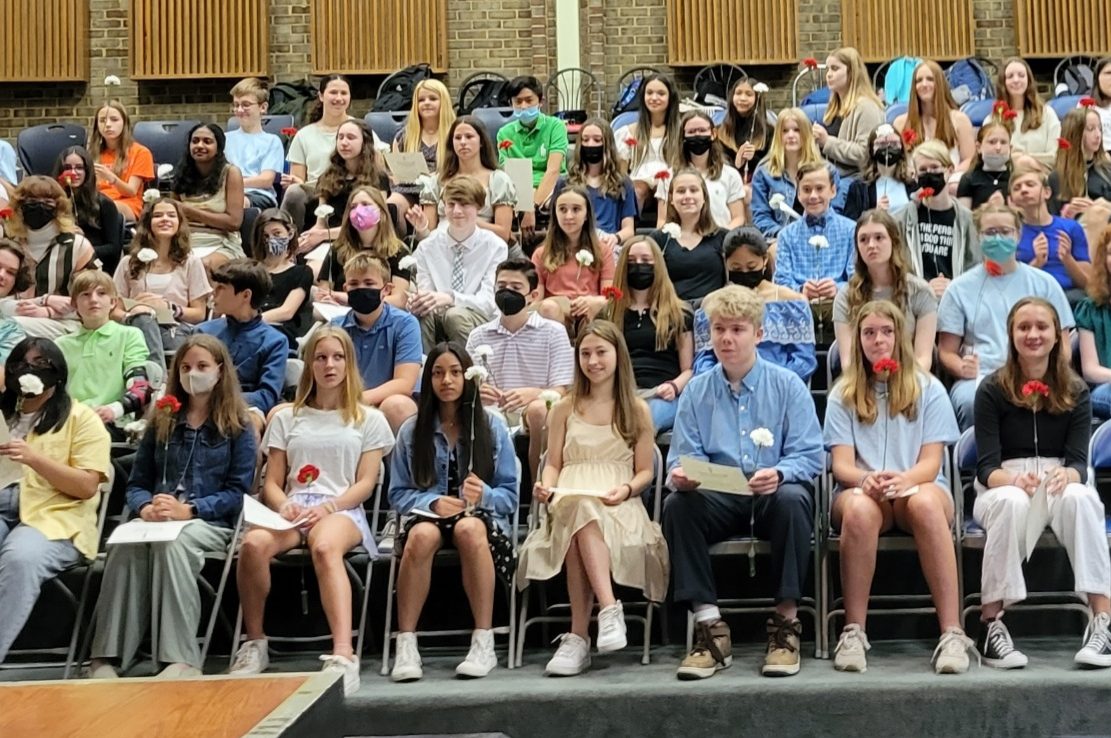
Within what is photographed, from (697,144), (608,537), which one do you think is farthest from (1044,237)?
(608,537)

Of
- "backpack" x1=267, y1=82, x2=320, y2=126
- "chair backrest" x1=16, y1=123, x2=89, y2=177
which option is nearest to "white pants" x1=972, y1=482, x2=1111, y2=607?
"chair backrest" x1=16, y1=123, x2=89, y2=177

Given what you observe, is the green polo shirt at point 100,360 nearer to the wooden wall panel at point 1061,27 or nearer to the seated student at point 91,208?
the seated student at point 91,208

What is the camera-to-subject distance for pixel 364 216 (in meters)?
7.47

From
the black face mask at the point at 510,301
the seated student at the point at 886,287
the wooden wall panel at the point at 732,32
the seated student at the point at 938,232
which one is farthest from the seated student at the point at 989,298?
the wooden wall panel at the point at 732,32

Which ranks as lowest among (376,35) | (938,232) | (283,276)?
(283,276)

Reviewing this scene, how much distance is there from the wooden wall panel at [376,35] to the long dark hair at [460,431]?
7.36 m

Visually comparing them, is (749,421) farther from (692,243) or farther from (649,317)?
(692,243)

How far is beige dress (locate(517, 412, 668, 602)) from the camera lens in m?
5.29

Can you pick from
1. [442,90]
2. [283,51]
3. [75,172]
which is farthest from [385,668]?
[283,51]

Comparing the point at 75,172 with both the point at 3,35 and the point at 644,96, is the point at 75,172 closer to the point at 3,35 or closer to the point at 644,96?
the point at 644,96

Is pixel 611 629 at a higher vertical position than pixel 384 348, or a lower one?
lower

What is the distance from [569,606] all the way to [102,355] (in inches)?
90.4

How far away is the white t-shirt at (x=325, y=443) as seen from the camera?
5676 millimetres

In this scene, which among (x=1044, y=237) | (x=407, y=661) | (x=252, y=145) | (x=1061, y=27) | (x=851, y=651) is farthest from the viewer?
(x=1061, y=27)
